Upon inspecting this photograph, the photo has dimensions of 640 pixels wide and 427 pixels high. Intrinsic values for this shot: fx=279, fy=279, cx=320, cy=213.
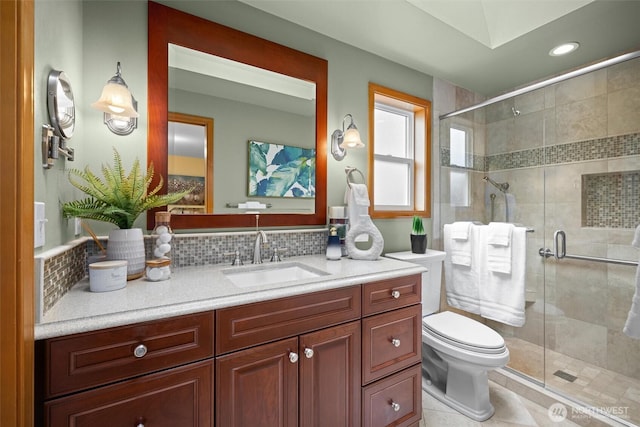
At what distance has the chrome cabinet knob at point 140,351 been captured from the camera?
0.85m

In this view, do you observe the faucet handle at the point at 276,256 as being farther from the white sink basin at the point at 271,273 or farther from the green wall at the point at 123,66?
the green wall at the point at 123,66

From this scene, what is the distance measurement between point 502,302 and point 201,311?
2.06m

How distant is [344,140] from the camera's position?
191cm

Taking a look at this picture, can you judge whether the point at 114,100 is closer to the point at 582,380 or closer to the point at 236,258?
the point at 236,258

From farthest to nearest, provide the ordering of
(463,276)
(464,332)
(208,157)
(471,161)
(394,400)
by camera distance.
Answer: (471,161) < (463,276) < (464,332) < (208,157) < (394,400)

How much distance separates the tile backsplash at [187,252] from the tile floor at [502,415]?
1215mm

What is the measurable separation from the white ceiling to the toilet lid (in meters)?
1.96

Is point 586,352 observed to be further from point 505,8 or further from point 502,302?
point 505,8

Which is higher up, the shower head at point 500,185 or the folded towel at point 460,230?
the shower head at point 500,185

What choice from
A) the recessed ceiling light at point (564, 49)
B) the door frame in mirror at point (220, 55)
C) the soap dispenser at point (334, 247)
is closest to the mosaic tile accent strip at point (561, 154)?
the recessed ceiling light at point (564, 49)

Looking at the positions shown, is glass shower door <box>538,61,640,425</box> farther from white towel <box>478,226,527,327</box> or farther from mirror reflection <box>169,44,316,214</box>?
mirror reflection <box>169,44,316,214</box>

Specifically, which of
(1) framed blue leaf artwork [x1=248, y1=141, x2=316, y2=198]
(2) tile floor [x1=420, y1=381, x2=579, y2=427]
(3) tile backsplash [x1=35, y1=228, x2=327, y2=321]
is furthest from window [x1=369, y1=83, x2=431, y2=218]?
(2) tile floor [x1=420, y1=381, x2=579, y2=427]

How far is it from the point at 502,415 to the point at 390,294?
119 centimetres

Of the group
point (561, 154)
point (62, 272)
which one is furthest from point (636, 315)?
point (62, 272)
